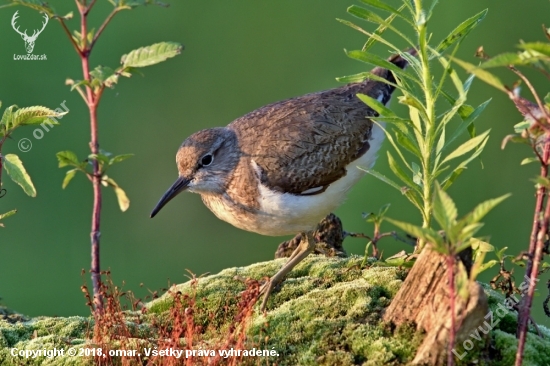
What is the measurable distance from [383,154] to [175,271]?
354 cm

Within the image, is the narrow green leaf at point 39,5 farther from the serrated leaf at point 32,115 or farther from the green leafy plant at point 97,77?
the serrated leaf at point 32,115

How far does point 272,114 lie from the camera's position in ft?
22.1

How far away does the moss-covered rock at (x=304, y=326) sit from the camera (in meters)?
4.48

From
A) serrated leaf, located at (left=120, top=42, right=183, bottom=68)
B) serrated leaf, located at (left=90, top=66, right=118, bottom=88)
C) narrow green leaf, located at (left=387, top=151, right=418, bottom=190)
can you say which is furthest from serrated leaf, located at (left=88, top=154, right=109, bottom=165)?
narrow green leaf, located at (left=387, top=151, right=418, bottom=190)

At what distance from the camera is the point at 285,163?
6.36 m

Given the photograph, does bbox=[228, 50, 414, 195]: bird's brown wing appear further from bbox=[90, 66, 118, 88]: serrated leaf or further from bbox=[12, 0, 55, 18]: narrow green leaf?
bbox=[12, 0, 55, 18]: narrow green leaf

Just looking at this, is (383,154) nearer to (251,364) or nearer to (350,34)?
(350,34)

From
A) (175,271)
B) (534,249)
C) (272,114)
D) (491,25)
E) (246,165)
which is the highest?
(491,25)

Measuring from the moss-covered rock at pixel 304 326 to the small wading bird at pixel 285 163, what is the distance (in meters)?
0.40

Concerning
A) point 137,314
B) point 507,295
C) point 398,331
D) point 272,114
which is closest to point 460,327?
point 398,331

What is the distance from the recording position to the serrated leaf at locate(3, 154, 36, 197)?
16.4 ft

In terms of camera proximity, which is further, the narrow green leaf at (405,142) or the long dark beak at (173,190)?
the long dark beak at (173,190)

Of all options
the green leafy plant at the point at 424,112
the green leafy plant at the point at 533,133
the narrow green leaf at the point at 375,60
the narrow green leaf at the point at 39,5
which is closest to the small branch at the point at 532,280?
the green leafy plant at the point at 533,133

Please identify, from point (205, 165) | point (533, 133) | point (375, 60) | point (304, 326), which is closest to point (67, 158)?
point (205, 165)
